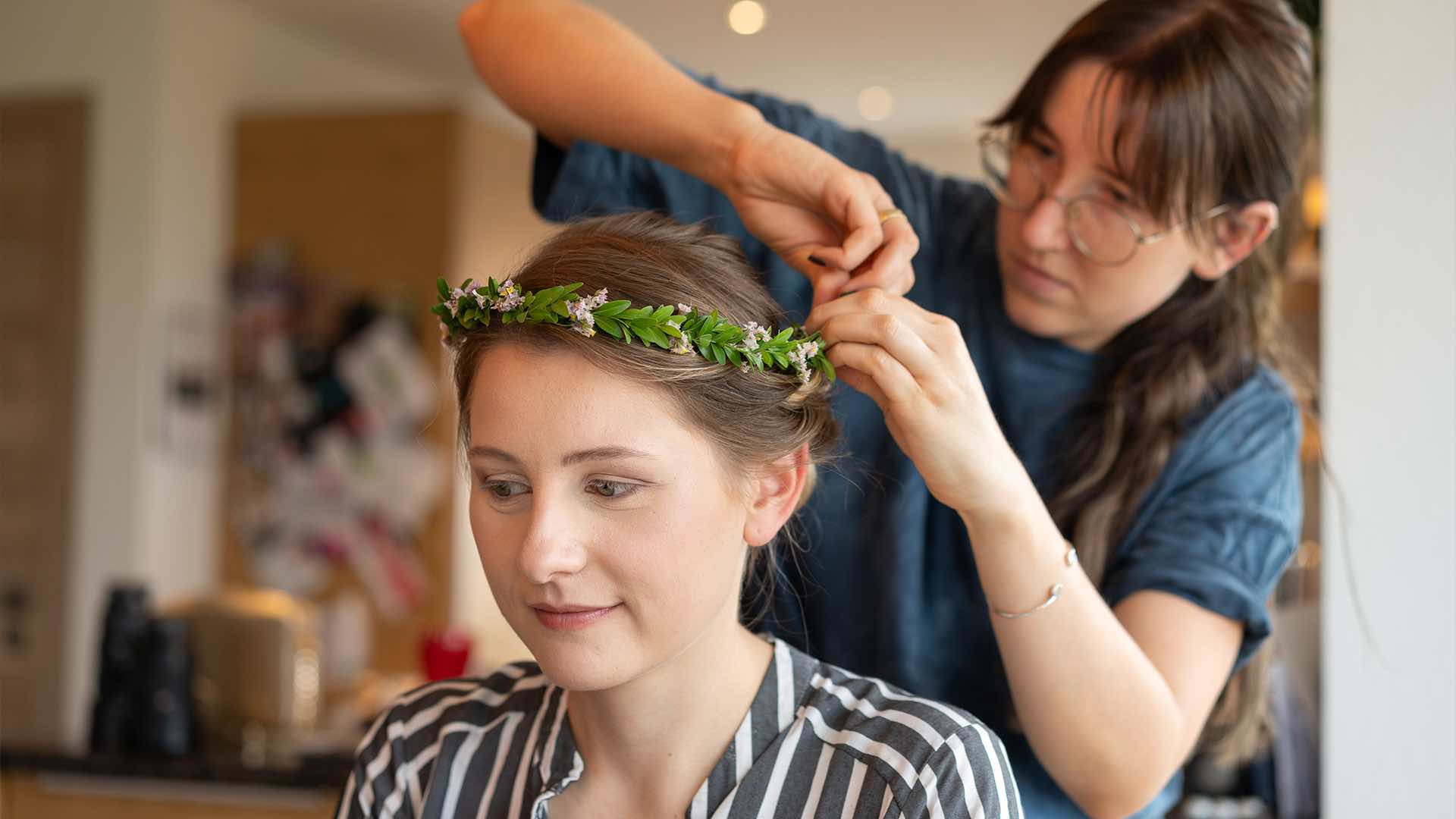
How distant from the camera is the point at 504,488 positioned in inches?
Result: 41.8

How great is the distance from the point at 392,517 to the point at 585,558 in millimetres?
3747

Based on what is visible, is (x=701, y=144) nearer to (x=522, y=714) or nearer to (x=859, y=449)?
(x=859, y=449)

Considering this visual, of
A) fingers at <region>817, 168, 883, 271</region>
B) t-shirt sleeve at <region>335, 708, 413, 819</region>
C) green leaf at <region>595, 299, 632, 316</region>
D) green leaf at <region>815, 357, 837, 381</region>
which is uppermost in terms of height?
fingers at <region>817, 168, 883, 271</region>

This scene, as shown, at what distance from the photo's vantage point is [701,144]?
127 centimetres

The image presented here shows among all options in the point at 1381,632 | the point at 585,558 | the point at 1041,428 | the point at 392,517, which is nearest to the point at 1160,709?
the point at 1381,632

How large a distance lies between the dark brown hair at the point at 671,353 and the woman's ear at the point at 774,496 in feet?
0.04

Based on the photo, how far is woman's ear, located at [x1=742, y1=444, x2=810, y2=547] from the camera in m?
1.13

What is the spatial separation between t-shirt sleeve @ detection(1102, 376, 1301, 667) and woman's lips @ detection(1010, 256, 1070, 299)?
184mm

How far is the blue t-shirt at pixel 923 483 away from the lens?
1.30 metres

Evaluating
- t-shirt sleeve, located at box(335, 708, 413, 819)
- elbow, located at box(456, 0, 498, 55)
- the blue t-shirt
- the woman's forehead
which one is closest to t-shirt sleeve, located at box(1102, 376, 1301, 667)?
the blue t-shirt

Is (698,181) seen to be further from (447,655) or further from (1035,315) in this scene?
(447,655)

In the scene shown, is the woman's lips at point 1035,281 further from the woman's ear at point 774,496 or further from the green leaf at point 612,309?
the green leaf at point 612,309

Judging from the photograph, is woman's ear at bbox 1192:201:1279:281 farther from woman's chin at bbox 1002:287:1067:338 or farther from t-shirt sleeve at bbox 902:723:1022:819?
t-shirt sleeve at bbox 902:723:1022:819

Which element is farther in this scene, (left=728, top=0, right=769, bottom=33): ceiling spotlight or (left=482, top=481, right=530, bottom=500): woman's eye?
(left=728, top=0, right=769, bottom=33): ceiling spotlight
